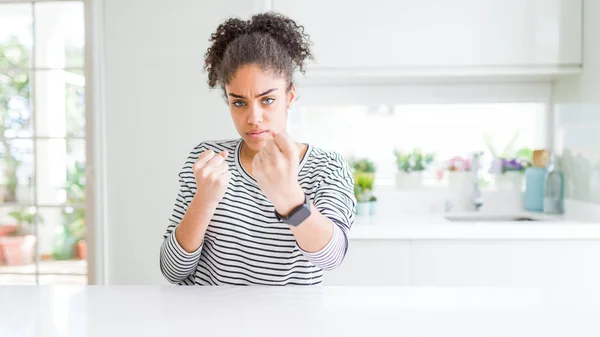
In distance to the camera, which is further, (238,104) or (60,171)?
(60,171)

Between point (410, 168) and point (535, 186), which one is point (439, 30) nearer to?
point (410, 168)

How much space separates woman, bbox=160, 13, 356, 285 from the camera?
1133 millimetres

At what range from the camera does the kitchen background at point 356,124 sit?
236cm

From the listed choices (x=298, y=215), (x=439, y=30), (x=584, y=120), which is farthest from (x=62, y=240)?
(x=584, y=120)

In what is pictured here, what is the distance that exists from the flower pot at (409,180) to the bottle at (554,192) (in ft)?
1.93

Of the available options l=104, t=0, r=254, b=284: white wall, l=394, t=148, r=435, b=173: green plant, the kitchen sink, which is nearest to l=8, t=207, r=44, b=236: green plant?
l=104, t=0, r=254, b=284: white wall

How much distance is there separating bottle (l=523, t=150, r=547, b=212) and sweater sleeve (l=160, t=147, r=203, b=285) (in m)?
2.06

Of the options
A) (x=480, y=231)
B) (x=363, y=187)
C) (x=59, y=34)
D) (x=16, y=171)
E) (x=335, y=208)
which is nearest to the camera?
(x=335, y=208)

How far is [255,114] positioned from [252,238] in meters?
0.26

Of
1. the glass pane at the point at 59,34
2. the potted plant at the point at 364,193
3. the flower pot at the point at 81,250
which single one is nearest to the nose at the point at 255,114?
the potted plant at the point at 364,193

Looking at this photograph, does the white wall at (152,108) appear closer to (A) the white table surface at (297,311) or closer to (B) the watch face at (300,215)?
(A) the white table surface at (297,311)

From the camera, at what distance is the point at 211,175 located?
1047 mm

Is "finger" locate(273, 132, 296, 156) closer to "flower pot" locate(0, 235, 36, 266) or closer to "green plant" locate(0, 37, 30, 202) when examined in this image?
"green plant" locate(0, 37, 30, 202)

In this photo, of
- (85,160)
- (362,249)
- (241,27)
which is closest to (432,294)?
(241,27)
